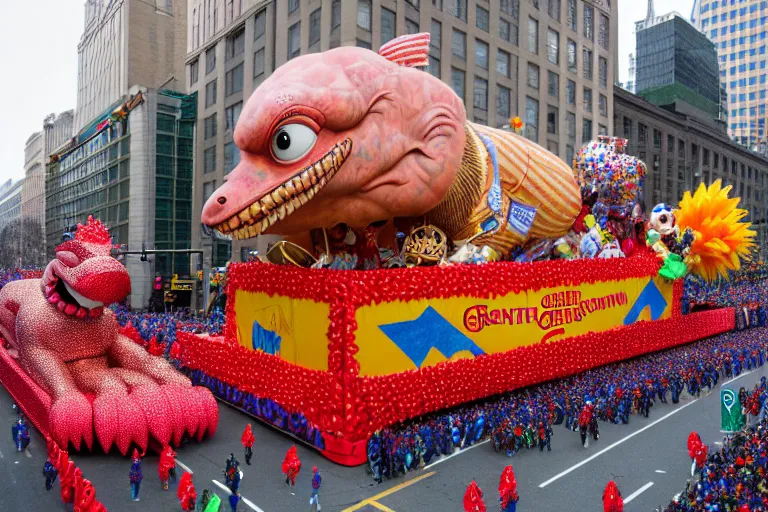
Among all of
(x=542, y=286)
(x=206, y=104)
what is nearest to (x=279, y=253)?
(x=542, y=286)

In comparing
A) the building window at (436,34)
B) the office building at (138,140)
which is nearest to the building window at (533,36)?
the building window at (436,34)

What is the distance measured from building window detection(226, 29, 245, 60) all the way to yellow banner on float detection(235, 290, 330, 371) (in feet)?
70.4

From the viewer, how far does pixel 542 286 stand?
11320mm

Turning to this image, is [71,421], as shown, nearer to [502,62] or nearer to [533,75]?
[502,62]

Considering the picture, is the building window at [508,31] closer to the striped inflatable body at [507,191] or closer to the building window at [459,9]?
the building window at [459,9]

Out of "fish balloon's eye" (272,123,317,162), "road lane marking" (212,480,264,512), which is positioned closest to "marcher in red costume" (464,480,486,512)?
"road lane marking" (212,480,264,512)

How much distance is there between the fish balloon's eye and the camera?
293 inches

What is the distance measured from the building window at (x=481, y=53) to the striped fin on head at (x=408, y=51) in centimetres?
2002

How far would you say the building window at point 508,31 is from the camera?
2939 cm

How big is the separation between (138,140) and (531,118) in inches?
949

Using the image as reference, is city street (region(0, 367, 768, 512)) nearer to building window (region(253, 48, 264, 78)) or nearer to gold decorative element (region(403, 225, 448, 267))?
gold decorative element (region(403, 225, 448, 267))

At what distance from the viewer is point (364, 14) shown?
2167cm

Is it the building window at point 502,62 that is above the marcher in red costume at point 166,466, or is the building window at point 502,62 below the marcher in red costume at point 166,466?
above

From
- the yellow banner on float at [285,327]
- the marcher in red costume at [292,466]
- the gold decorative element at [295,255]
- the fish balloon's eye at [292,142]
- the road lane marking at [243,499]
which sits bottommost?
the road lane marking at [243,499]
